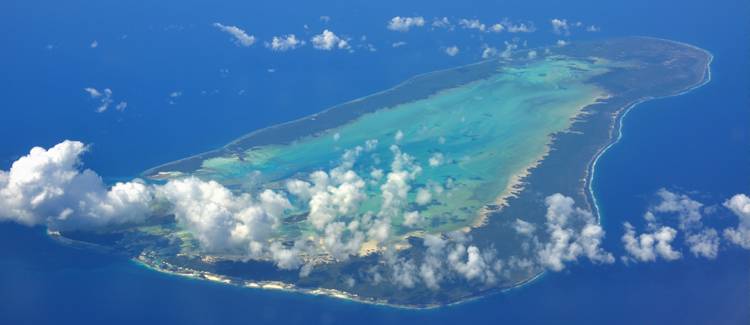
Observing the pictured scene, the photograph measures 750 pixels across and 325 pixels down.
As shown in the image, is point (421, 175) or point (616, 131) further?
point (616, 131)

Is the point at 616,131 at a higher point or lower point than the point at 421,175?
lower

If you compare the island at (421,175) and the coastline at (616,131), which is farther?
the coastline at (616,131)

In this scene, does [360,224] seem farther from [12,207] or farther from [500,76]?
[500,76]

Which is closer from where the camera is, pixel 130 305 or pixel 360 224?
pixel 130 305

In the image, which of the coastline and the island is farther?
the coastline

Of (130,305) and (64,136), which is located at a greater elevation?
(64,136)

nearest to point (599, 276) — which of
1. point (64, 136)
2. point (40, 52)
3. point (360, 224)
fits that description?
point (360, 224)

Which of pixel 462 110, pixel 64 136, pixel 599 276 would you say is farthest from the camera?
pixel 462 110

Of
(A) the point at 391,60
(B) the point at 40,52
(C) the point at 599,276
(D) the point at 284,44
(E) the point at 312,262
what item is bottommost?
(C) the point at 599,276
